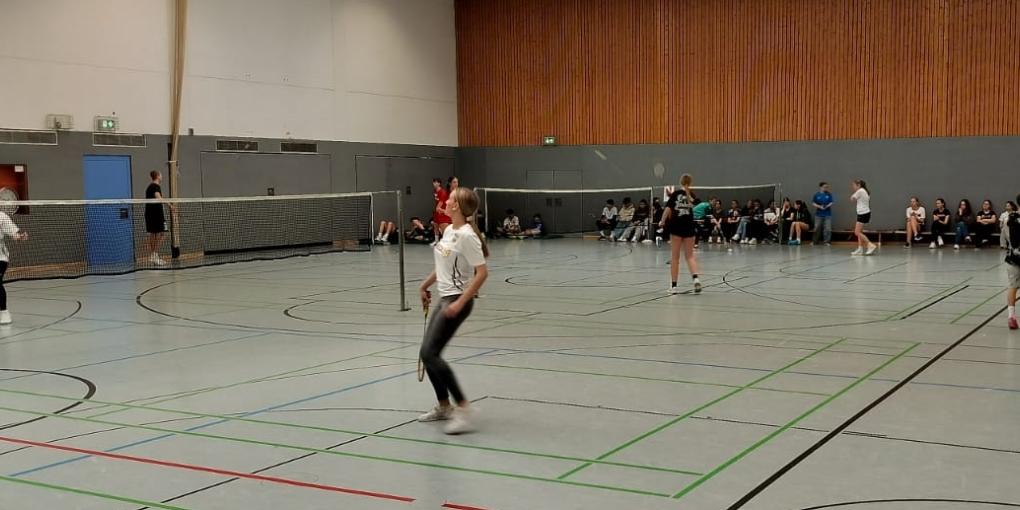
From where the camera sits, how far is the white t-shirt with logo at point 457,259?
7633 mm

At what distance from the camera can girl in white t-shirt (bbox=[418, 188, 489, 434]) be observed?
754 cm

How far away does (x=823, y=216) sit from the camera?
3072cm

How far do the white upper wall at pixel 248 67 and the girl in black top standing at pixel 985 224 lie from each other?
61.1 feet

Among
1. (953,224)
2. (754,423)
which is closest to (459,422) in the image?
(754,423)

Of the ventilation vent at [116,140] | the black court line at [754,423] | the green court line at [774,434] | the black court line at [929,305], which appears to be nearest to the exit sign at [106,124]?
the ventilation vent at [116,140]

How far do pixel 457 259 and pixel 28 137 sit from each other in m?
19.9

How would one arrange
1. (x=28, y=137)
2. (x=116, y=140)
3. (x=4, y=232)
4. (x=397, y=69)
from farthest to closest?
(x=397, y=69) → (x=116, y=140) → (x=28, y=137) → (x=4, y=232)

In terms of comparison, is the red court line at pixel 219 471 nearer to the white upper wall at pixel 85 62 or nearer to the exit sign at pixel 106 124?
the white upper wall at pixel 85 62

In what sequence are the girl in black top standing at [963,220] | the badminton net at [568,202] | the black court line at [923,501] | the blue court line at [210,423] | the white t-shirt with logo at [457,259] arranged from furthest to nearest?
the badminton net at [568,202]
the girl in black top standing at [963,220]
the white t-shirt with logo at [457,259]
the blue court line at [210,423]
the black court line at [923,501]

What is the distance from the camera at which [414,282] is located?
19484mm

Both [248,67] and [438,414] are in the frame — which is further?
[248,67]

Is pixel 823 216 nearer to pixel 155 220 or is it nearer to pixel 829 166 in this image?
pixel 829 166

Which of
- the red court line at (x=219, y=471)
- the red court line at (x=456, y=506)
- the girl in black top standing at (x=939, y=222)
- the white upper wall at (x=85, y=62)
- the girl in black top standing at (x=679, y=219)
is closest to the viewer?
the red court line at (x=456, y=506)

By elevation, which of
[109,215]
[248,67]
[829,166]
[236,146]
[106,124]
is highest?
[248,67]
